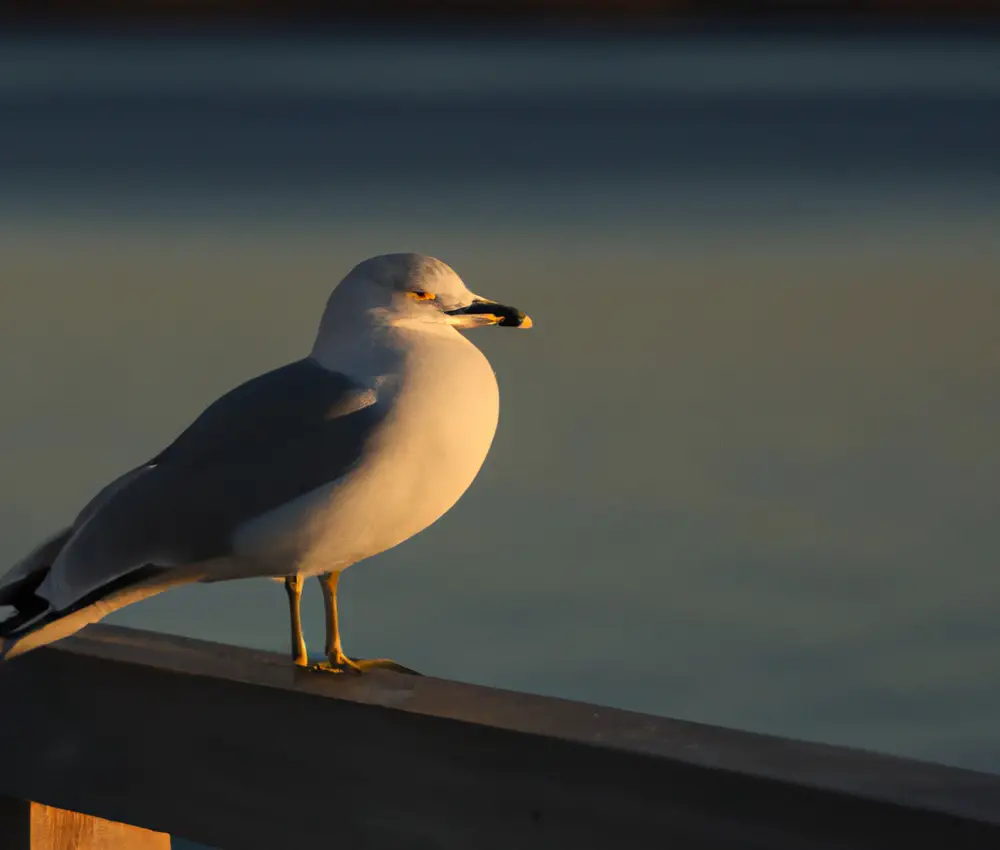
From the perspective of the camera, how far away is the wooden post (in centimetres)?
183

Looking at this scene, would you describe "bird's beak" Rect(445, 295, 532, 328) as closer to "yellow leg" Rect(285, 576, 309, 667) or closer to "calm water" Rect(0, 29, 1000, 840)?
"yellow leg" Rect(285, 576, 309, 667)

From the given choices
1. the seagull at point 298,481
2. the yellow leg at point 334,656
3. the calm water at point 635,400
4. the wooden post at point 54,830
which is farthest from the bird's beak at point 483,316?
the calm water at point 635,400

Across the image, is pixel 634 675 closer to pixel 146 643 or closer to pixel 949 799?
pixel 146 643

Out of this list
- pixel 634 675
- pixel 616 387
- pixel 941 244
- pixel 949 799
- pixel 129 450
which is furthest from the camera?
pixel 941 244

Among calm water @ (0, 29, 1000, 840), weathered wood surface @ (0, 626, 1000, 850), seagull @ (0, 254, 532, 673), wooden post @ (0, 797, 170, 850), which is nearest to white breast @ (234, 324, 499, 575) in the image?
seagull @ (0, 254, 532, 673)

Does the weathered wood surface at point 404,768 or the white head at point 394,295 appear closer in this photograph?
the weathered wood surface at point 404,768

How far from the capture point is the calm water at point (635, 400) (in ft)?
13.0

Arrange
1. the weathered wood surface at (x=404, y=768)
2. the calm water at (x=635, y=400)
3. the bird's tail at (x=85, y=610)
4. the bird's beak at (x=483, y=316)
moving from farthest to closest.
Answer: the calm water at (x=635, y=400) → the bird's beak at (x=483, y=316) → the bird's tail at (x=85, y=610) → the weathered wood surface at (x=404, y=768)

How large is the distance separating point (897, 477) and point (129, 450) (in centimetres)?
233

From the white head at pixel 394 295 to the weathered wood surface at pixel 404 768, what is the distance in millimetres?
401

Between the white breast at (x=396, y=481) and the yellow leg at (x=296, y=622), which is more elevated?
the white breast at (x=396, y=481)

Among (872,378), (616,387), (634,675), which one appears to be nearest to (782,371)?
(872,378)

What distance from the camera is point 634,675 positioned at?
3.84 metres

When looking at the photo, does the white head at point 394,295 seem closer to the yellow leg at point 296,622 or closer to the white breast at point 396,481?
the white breast at point 396,481
